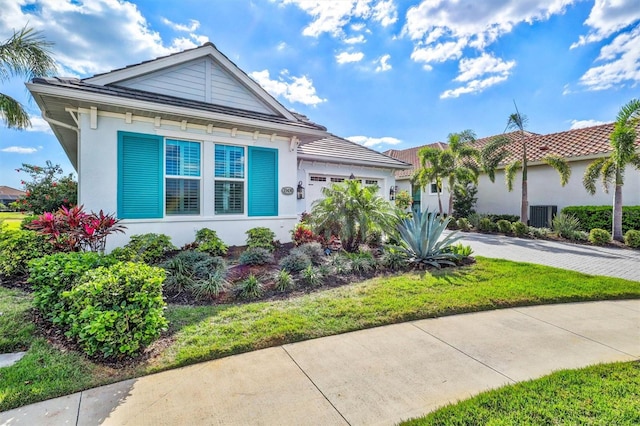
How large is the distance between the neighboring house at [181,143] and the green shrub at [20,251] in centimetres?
119

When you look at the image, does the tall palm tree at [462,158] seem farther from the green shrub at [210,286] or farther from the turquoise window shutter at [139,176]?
the green shrub at [210,286]

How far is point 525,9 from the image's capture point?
8211 millimetres

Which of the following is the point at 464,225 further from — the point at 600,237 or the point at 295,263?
the point at 295,263

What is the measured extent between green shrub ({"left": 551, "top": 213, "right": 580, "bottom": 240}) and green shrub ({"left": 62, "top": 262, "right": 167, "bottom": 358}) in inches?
579

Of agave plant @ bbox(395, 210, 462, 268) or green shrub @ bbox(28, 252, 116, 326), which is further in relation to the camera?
agave plant @ bbox(395, 210, 462, 268)

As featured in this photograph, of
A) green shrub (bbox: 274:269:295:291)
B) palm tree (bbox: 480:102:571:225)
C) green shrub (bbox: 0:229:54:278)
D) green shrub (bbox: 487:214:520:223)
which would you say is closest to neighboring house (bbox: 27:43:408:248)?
green shrub (bbox: 0:229:54:278)

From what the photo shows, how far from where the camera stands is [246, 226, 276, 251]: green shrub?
7812 mm

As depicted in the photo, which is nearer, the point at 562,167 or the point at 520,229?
the point at 562,167

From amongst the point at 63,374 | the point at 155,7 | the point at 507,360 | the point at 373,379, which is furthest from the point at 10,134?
the point at 507,360

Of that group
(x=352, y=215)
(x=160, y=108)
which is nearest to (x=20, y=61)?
(x=160, y=108)

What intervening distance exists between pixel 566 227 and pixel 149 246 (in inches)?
593

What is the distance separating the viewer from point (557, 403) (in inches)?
93.6

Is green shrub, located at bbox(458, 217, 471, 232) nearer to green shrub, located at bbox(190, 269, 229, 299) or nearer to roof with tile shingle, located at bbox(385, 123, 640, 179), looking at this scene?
roof with tile shingle, located at bbox(385, 123, 640, 179)

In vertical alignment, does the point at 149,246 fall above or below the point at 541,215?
below
